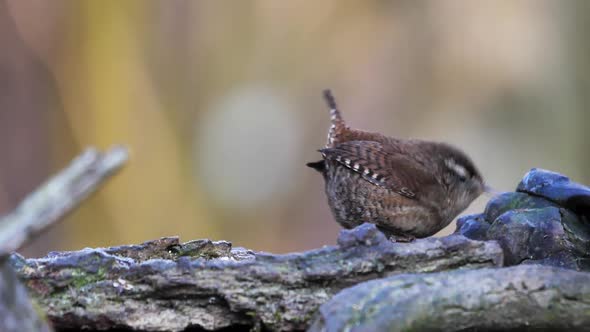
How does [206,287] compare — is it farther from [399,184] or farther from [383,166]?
[383,166]

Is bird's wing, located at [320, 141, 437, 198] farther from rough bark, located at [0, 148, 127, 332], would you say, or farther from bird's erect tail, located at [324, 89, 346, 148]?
rough bark, located at [0, 148, 127, 332]

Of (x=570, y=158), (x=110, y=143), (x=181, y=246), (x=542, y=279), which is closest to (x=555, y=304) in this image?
(x=542, y=279)

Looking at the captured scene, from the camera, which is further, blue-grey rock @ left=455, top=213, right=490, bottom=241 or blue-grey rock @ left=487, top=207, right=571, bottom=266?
blue-grey rock @ left=455, top=213, right=490, bottom=241

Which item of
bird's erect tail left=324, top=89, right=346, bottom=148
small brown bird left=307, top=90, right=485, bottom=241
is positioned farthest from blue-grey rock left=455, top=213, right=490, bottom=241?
bird's erect tail left=324, top=89, right=346, bottom=148

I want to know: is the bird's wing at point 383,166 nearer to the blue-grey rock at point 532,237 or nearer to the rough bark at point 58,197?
the blue-grey rock at point 532,237

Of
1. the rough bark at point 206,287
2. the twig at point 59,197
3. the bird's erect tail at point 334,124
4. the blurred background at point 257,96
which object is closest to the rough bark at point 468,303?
the rough bark at point 206,287

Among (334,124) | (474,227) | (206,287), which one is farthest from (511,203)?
(334,124)

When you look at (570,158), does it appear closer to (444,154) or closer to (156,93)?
(156,93)
